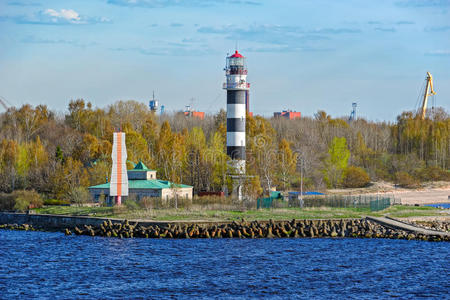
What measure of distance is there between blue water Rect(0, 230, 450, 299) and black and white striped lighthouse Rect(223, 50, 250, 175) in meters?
16.8

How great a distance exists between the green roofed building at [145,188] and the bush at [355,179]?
29.1 m

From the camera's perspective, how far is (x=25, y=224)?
176 ft

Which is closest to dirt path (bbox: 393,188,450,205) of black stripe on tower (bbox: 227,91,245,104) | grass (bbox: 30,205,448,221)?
grass (bbox: 30,205,448,221)

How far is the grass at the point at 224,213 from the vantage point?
50.6 meters

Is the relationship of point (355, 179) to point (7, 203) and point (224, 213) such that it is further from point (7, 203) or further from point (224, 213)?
point (7, 203)

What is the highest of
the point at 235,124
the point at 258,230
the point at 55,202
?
the point at 235,124

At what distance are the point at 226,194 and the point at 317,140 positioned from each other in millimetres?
40102

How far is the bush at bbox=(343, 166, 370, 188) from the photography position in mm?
83812

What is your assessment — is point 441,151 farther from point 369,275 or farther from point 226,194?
point 369,275

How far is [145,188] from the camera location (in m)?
57.0

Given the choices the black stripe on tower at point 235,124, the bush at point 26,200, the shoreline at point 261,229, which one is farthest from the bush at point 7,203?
the black stripe on tower at point 235,124

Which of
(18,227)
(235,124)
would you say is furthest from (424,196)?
(18,227)

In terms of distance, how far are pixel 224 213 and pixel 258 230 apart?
20.3 ft

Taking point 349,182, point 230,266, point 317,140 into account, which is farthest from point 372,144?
point 230,266
